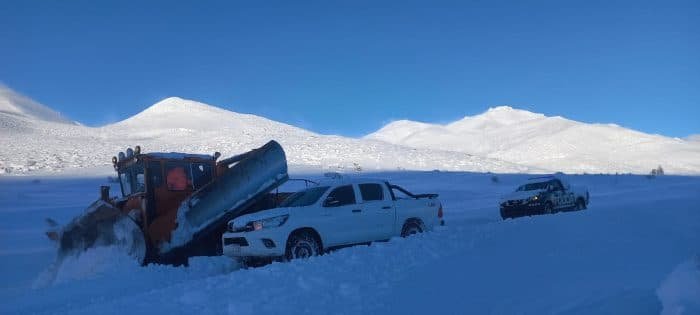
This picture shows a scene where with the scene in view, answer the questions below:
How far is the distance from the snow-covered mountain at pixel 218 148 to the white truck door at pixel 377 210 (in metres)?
31.3

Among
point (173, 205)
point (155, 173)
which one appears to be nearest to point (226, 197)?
point (173, 205)

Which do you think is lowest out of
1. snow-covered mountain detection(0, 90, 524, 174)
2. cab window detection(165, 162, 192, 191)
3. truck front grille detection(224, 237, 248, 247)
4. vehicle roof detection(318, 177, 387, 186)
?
truck front grille detection(224, 237, 248, 247)

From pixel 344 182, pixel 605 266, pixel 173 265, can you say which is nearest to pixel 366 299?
pixel 605 266

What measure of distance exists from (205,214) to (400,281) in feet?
17.5

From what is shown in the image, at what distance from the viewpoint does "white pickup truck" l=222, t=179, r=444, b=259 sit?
9.75 m

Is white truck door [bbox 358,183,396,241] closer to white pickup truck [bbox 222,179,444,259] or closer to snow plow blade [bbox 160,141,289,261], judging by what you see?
white pickup truck [bbox 222,179,444,259]

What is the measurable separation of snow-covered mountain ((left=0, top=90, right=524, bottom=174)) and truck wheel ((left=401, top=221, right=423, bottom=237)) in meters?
31.0

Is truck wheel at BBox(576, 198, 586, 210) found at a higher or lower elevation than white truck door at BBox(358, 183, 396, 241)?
lower

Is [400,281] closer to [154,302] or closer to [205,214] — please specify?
[154,302]

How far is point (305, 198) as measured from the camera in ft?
36.2

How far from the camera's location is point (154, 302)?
6.37 metres

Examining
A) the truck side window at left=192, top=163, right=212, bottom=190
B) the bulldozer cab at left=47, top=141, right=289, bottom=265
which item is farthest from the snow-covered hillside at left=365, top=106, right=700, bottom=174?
the bulldozer cab at left=47, top=141, right=289, bottom=265

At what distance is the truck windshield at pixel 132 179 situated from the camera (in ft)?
40.2

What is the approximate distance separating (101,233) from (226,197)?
2332 mm
